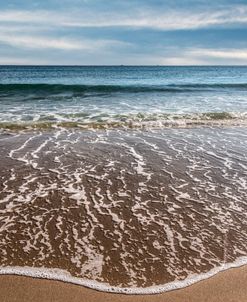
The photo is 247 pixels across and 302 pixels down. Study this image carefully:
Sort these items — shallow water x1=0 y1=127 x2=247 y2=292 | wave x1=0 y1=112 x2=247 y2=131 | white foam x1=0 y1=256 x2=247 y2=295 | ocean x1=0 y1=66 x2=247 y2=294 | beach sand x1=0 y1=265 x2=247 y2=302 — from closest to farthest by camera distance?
1. beach sand x1=0 y1=265 x2=247 y2=302
2. white foam x1=0 y1=256 x2=247 y2=295
3. ocean x1=0 y1=66 x2=247 y2=294
4. shallow water x1=0 y1=127 x2=247 y2=292
5. wave x1=0 y1=112 x2=247 y2=131

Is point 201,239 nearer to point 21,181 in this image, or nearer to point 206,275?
point 206,275

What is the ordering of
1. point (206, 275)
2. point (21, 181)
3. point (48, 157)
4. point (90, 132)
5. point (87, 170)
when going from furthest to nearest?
point (90, 132) < point (48, 157) < point (87, 170) < point (21, 181) < point (206, 275)

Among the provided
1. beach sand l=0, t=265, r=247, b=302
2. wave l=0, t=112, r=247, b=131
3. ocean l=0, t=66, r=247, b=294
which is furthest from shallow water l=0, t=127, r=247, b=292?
wave l=0, t=112, r=247, b=131

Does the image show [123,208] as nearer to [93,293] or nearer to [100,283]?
[100,283]

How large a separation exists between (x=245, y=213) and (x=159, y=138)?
6.21 metres

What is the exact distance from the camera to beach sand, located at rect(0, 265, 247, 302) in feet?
12.4

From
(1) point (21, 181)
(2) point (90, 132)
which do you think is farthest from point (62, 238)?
(2) point (90, 132)

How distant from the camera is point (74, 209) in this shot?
5941 mm

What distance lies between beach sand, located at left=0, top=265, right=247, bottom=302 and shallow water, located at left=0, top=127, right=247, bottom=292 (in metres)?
0.21

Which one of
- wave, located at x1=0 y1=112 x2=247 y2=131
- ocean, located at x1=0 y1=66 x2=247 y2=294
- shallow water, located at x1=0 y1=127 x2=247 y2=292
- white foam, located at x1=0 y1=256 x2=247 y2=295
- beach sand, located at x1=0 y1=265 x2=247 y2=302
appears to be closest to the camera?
beach sand, located at x1=0 y1=265 x2=247 y2=302

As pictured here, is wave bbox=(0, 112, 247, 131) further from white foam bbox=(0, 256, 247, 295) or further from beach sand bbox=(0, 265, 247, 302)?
beach sand bbox=(0, 265, 247, 302)

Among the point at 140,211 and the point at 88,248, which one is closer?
the point at 88,248

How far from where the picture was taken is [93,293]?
→ 3855 mm

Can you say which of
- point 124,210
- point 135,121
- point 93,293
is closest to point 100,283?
point 93,293
